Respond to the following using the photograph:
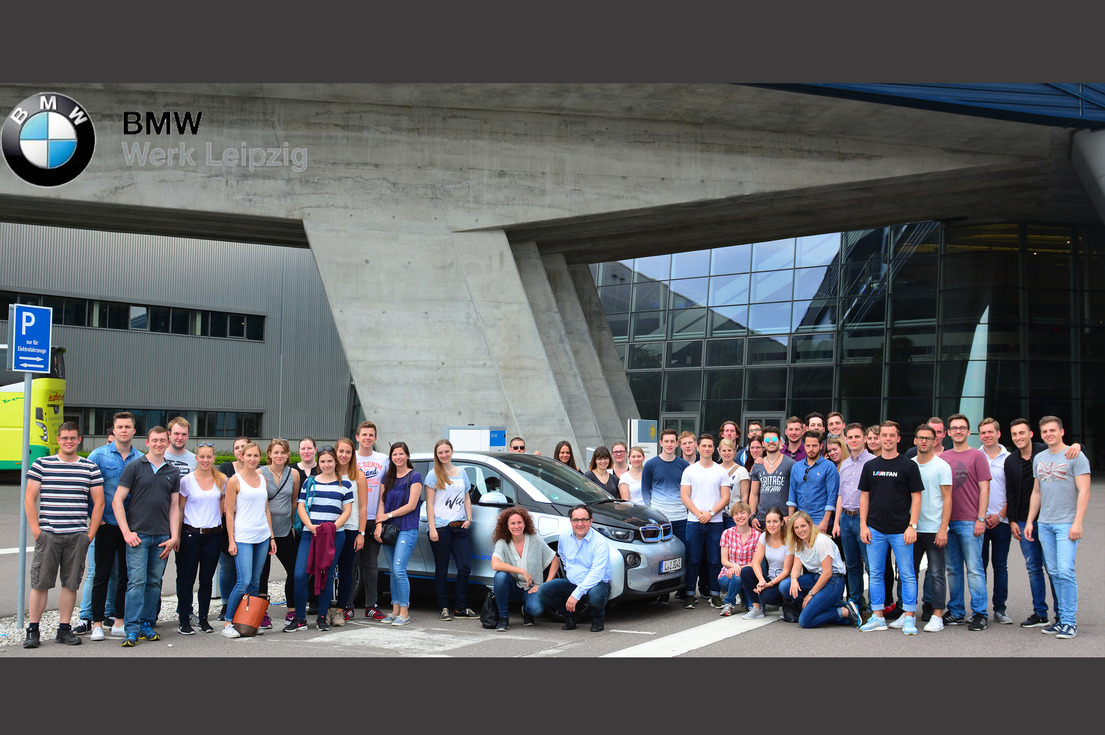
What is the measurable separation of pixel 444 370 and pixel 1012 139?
13.4m

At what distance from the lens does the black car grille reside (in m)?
9.08

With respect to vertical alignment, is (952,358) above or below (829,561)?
above

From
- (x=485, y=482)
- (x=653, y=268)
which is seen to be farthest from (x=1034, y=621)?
(x=653, y=268)

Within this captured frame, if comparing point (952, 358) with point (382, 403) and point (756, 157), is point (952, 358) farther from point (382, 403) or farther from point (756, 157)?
point (382, 403)

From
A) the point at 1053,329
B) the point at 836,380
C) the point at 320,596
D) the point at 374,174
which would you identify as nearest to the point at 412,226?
the point at 374,174

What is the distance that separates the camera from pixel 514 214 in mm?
20969

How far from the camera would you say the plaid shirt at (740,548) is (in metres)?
9.16

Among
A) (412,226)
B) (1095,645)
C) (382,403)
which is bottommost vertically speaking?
(1095,645)

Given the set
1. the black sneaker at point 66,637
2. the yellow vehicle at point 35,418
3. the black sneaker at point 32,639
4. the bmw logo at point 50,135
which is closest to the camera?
the black sneaker at point 32,639

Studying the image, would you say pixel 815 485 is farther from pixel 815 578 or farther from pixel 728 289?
pixel 728 289

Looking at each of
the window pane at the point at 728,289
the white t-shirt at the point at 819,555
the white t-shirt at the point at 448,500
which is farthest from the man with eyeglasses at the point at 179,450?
the window pane at the point at 728,289

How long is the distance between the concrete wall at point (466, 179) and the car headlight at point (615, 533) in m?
11.5

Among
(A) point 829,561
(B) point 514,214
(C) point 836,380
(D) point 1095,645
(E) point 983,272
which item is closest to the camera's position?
(D) point 1095,645

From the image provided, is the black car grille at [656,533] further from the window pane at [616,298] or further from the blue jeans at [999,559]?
the window pane at [616,298]
